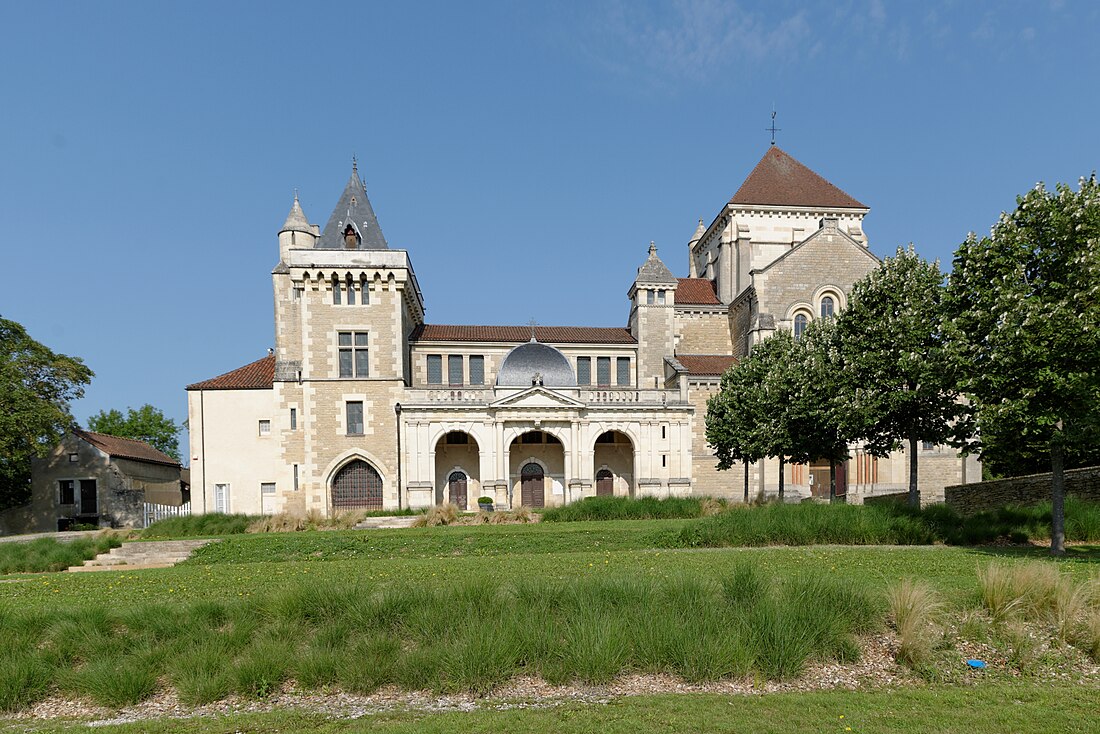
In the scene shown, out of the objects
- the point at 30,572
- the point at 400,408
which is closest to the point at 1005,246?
the point at 30,572

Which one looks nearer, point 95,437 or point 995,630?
point 995,630

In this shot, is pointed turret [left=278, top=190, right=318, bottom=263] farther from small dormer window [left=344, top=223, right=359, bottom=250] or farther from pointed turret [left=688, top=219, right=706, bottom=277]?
pointed turret [left=688, top=219, right=706, bottom=277]

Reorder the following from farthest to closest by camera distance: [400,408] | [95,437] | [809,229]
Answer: [809,229] < [95,437] < [400,408]

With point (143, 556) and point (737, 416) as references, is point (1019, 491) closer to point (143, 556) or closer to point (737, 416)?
point (737, 416)

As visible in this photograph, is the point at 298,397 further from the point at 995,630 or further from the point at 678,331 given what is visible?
the point at 995,630

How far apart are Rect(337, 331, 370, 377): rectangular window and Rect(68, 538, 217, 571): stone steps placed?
17.2m

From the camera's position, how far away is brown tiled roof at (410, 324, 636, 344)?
44.4m

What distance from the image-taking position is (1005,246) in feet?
54.1

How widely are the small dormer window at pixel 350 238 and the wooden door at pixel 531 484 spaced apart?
16571mm

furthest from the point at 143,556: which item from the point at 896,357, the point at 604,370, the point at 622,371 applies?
the point at 622,371

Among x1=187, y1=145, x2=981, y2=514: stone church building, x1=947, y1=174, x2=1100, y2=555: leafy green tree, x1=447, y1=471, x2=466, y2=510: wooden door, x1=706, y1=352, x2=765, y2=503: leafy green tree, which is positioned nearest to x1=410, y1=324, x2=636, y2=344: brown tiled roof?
x1=187, y1=145, x2=981, y2=514: stone church building

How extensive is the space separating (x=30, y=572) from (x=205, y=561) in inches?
187

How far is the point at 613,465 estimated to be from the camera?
42062 millimetres

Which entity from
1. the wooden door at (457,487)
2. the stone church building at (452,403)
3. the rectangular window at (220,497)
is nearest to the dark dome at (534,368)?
the stone church building at (452,403)
